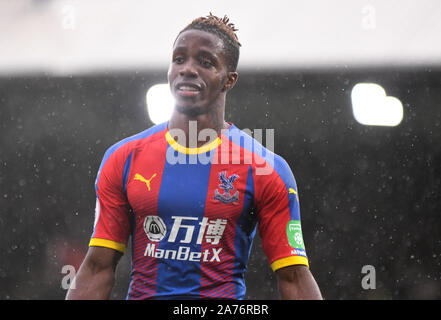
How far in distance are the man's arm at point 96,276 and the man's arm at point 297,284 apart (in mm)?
706

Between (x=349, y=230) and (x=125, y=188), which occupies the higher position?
(x=125, y=188)

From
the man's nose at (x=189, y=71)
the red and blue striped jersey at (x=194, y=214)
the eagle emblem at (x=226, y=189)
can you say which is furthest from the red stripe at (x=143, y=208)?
the man's nose at (x=189, y=71)

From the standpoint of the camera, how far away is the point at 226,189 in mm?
2336

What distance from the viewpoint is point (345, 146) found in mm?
5352

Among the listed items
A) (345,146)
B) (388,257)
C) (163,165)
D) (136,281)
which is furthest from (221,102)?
(388,257)

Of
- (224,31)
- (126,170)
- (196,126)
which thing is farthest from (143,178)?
(224,31)

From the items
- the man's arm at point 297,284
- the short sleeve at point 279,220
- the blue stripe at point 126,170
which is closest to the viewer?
the man's arm at point 297,284

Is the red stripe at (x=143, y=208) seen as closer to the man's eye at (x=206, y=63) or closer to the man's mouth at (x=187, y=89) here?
the man's mouth at (x=187, y=89)

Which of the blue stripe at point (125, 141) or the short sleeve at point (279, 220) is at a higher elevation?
the blue stripe at point (125, 141)

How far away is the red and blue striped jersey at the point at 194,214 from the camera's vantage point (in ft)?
7.32

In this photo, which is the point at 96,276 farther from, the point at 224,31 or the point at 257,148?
the point at 224,31

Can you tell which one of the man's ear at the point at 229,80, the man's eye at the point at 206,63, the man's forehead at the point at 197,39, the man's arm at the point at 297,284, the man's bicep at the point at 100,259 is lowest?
the man's arm at the point at 297,284
